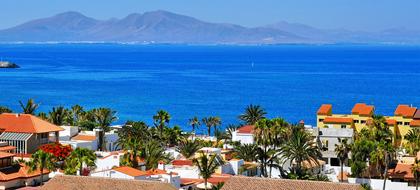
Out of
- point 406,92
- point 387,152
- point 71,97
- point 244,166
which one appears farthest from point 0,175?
point 406,92

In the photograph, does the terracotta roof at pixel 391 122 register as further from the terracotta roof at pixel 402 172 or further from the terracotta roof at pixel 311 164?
the terracotta roof at pixel 402 172

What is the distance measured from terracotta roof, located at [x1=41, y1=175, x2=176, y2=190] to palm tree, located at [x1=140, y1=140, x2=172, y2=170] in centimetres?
1616

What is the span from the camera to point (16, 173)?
52.2 metres

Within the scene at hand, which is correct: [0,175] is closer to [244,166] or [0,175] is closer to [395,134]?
[244,166]

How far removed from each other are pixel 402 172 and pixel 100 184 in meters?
25.5

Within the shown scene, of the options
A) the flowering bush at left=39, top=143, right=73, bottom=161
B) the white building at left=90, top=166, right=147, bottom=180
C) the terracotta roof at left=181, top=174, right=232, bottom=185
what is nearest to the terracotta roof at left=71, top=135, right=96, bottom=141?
the flowering bush at left=39, top=143, right=73, bottom=161

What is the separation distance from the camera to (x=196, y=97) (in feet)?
576

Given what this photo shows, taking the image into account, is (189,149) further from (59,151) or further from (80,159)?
(80,159)

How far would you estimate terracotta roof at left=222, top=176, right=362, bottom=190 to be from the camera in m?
40.3

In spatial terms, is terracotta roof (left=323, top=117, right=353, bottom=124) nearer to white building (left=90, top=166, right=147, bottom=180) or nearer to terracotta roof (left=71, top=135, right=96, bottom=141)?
terracotta roof (left=71, top=135, right=96, bottom=141)

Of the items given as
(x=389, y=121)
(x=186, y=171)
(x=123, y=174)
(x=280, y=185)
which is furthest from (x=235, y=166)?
(x=389, y=121)

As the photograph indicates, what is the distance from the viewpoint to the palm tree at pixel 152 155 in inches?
2324

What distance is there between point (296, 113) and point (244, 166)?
82.2 metres

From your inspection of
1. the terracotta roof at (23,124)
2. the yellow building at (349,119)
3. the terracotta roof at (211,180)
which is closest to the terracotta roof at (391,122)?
the yellow building at (349,119)
